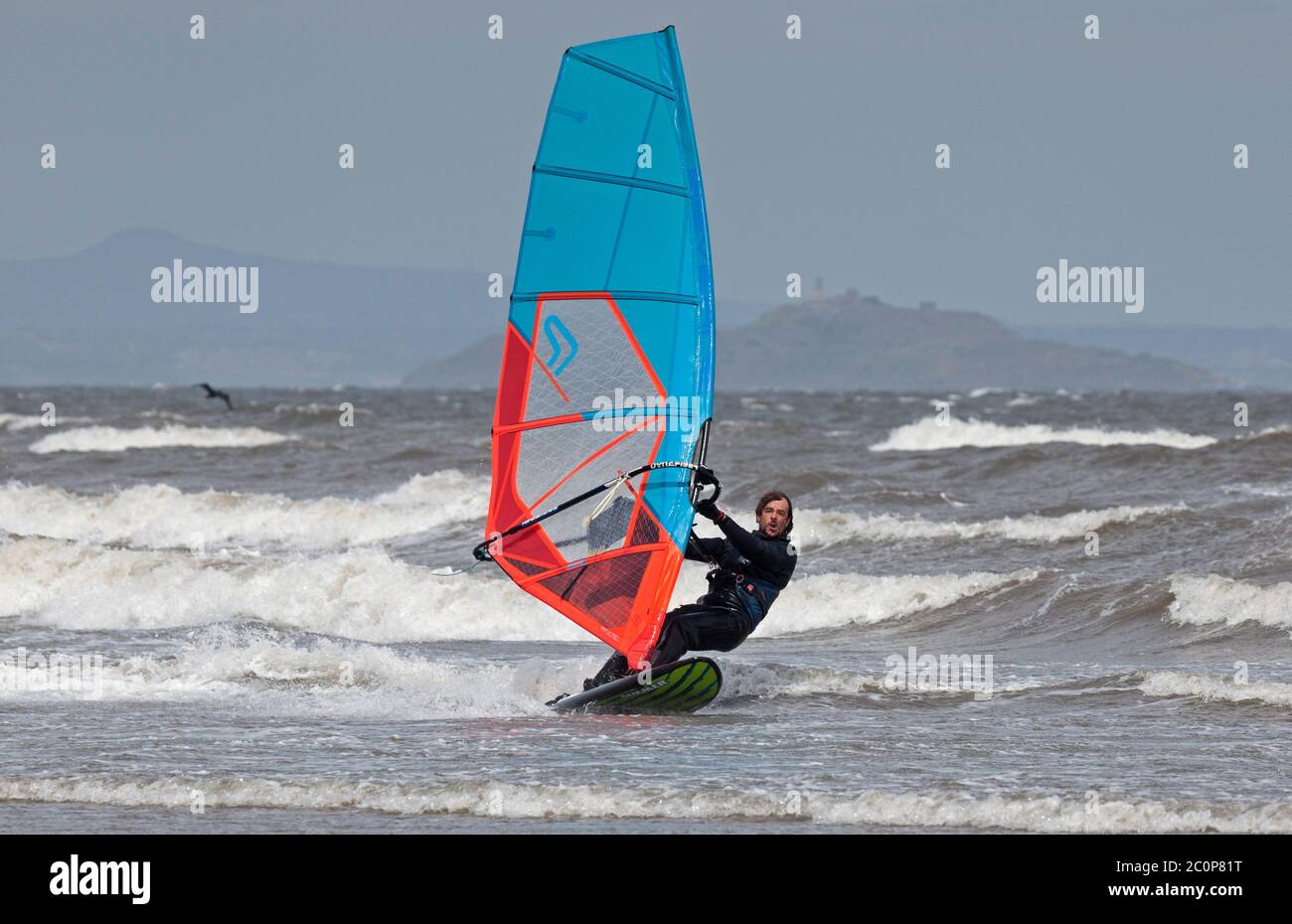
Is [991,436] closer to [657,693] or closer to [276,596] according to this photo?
[276,596]

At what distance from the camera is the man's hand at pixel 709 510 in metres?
8.66

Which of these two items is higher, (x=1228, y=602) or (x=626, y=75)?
(x=626, y=75)

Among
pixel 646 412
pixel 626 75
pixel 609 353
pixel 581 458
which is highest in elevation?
pixel 626 75

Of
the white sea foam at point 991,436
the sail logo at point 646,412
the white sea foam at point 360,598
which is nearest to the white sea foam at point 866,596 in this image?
the white sea foam at point 360,598

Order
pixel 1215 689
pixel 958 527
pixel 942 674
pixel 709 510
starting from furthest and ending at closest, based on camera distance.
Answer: pixel 958 527 → pixel 942 674 → pixel 1215 689 → pixel 709 510

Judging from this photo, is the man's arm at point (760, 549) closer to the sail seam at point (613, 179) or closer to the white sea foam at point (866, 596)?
the sail seam at point (613, 179)

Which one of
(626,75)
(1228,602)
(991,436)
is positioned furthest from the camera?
(991,436)

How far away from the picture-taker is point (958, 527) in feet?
58.9

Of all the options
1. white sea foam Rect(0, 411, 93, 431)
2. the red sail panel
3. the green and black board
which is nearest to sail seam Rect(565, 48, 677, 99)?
the red sail panel
